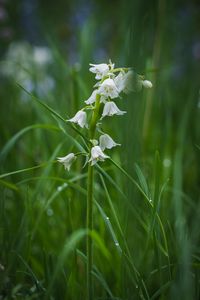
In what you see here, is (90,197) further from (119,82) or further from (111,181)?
(119,82)

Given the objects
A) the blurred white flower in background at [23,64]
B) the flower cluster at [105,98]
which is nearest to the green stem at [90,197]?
the flower cluster at [105,98]

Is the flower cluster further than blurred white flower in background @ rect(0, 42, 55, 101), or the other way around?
blurred white flower in background @ rect(0, 42, 55, 101)

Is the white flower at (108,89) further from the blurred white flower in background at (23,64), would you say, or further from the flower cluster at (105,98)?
the blurred white flower in background at (23,64)

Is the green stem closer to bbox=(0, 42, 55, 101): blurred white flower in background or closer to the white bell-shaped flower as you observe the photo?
the white bell-shaped flower

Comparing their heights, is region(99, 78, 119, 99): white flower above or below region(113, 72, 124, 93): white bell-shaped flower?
below

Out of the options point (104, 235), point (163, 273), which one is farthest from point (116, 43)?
point (163, 273)

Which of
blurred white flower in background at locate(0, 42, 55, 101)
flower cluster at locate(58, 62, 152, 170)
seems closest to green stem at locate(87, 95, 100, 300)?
flower cluster at locate(58, 62, 152, 170)
